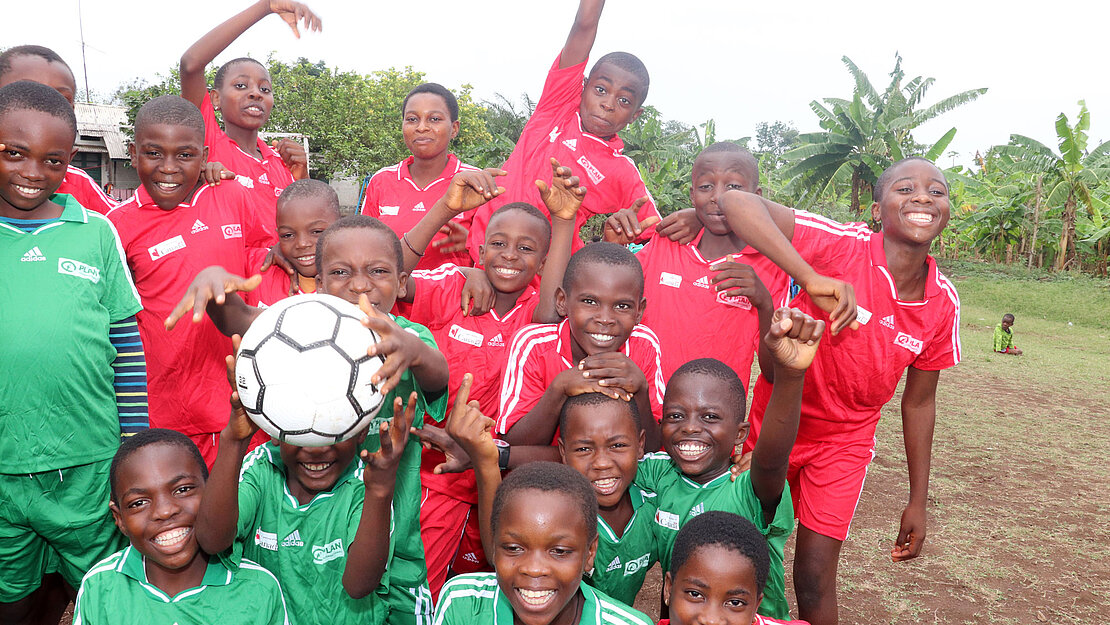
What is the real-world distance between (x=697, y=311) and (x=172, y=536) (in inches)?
86.2

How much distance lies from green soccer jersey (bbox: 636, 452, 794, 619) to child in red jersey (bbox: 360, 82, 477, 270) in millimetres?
1827

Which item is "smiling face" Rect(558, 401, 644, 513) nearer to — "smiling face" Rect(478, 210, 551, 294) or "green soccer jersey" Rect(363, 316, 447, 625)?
"green soccer jersey" Rect(363, 316, 447, 625)

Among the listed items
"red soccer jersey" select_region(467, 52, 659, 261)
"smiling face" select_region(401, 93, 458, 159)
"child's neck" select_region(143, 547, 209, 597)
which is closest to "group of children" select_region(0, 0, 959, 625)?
"child's neck" select_region(143, 547, 209, 597)

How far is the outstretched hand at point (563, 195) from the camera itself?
3.40 m

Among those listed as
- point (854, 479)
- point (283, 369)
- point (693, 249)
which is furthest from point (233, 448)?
point (854, 479)

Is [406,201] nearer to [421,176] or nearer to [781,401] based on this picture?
[421,176]

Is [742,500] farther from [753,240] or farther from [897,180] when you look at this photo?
[897,180]

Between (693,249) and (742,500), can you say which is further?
(693,249)

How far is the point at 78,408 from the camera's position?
273 cm

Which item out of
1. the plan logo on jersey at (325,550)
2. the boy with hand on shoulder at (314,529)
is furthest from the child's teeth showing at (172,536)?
the plan logo on jersey at (325,550)

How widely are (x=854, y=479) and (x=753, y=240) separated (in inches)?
44.2

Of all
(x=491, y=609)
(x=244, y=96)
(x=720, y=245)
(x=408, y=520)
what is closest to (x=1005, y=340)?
(x=720, y=245)

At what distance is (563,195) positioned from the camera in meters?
3.50

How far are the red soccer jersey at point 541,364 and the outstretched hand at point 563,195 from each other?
0.65m
